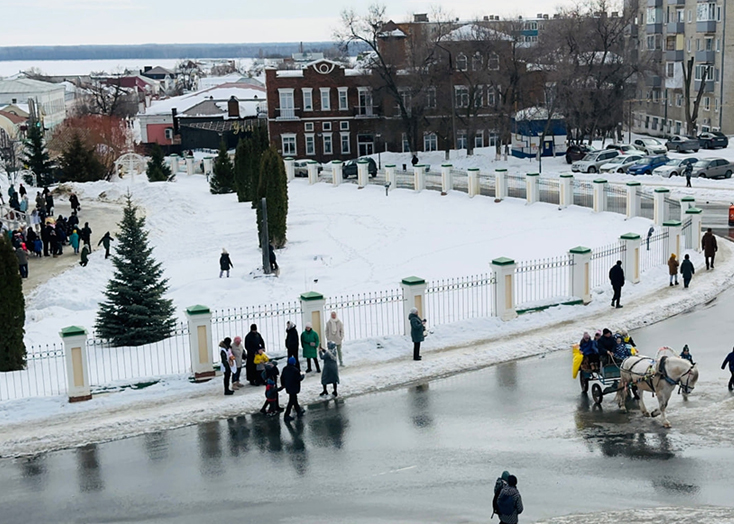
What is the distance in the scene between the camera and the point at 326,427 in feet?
50.7

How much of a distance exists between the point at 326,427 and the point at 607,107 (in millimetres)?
44590

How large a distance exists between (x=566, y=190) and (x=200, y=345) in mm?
19515

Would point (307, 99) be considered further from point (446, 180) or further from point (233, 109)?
point (446, 180)

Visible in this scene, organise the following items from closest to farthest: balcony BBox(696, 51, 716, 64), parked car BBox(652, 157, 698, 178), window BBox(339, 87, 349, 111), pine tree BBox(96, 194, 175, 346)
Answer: pine tree BBox(96, 194, 175, 346) < parked car BBox(652, 157, 698, 178) < window BBox(339, 87, 349, 111) < balcony BBox(696, 51, 716, 64)

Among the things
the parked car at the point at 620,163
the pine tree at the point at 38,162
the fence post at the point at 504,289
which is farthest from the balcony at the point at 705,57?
the fence post at the point at 504,289

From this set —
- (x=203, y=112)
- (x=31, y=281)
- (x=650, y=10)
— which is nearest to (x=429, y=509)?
(x=31, y=281)

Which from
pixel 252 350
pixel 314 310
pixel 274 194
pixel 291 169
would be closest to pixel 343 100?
pixel 291 169

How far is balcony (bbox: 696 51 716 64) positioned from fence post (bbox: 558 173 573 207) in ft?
125

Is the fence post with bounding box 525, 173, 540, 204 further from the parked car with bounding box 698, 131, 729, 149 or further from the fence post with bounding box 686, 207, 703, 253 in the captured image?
the parked car with bounding box 698, 131, 729, 149

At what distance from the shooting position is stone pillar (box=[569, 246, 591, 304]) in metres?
22.7

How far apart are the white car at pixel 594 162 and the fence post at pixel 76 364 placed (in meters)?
36.5

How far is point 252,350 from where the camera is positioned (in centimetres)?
1756

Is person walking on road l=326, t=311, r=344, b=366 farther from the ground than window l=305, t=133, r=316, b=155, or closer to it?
closer to it

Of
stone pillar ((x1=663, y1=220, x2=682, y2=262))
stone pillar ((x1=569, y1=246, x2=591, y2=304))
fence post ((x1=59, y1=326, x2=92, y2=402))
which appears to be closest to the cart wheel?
stone pillar ((x1=569, y1=246, x2=591, y2=304))
